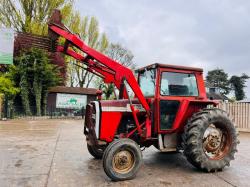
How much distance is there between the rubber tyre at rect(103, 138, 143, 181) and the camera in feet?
13.1

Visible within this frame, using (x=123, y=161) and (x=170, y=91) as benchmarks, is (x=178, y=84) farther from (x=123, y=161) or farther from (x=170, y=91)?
(x=123, y=161)

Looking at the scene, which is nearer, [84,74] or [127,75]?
[127,75]

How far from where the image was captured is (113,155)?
13.3 ft

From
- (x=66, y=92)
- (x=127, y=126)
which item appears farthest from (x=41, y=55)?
(x=127, y=126)

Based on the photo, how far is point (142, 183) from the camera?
3979 millimetres

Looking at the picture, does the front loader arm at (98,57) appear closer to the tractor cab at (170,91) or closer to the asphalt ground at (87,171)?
the tractor cab at (170,91)

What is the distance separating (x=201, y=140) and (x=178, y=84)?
118 cm

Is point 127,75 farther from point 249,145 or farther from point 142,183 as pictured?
point 249,145

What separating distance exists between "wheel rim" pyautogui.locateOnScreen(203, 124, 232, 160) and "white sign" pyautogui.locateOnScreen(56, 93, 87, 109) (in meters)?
18.7

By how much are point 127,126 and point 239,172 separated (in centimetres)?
221

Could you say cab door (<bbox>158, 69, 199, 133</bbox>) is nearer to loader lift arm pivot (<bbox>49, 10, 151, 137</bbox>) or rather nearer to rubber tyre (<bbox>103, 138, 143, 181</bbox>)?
loader lift arm pivot (<bbox>49, 10, 151, 137</bbox>)

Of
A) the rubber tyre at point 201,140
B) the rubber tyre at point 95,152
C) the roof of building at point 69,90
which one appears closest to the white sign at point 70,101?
the roof of building at point 69,90

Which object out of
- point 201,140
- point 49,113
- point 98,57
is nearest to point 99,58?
point 98,57

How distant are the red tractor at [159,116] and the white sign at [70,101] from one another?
58.9 feet
